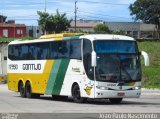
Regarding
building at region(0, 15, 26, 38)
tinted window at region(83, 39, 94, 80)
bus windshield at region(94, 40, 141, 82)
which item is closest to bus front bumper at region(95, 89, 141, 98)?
bus windshield at region(94, 40, 141, 82)

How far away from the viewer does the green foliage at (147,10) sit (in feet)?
441

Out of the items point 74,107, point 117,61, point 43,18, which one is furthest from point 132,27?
point 74,107

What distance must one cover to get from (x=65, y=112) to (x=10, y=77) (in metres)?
14.8

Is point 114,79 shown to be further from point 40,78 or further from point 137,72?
point 40,78

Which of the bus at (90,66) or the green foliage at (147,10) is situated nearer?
the bus at (90,66)

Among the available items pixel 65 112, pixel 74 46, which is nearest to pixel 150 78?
pixel 74 46

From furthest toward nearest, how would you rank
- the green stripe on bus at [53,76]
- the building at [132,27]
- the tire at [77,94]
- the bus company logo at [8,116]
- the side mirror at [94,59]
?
1. the building at [132,27]
2. the green stripe on bus at [53,76]
3. the tire at [77,94]
4. the side mirror at [94,59]
5. the bus company logo at [8,116]

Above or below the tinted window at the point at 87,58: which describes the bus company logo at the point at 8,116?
below

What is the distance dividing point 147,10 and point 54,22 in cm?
4235

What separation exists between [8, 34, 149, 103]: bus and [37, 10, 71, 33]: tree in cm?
6922

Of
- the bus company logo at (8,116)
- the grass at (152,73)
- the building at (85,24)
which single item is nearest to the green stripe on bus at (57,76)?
the bus company logo at (8,116)

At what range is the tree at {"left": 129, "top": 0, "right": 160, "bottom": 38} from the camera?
134375 millimetres

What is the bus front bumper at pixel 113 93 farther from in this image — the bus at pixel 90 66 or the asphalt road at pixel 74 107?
the asphalt road at pixel 74 107

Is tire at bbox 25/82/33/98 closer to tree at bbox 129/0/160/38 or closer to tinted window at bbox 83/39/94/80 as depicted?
tinted window at bbox 83/39/94/80
